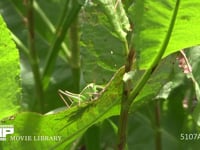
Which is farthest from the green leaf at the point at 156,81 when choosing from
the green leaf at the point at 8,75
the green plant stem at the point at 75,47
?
the green plant stem at the point at 75,47

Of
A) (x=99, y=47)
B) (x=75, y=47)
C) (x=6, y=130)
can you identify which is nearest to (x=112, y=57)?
(x=99, y=47)

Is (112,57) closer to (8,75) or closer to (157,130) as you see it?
(8,75)

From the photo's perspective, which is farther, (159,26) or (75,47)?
(75,47)

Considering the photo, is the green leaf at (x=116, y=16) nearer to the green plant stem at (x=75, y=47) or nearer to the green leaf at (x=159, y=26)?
the green leaf at (x=159, y=26)

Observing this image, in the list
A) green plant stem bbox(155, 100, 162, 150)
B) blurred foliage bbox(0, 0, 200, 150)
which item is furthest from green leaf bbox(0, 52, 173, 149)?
green plant stem bbox(155, 100, 162, 150)

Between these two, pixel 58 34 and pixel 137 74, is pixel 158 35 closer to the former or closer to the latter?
pixel 137 74

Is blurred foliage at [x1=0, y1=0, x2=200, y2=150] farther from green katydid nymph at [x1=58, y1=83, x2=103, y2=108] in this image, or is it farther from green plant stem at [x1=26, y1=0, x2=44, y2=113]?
green plant stem at [x1=26, y1=0, x2=44, y2=113]
